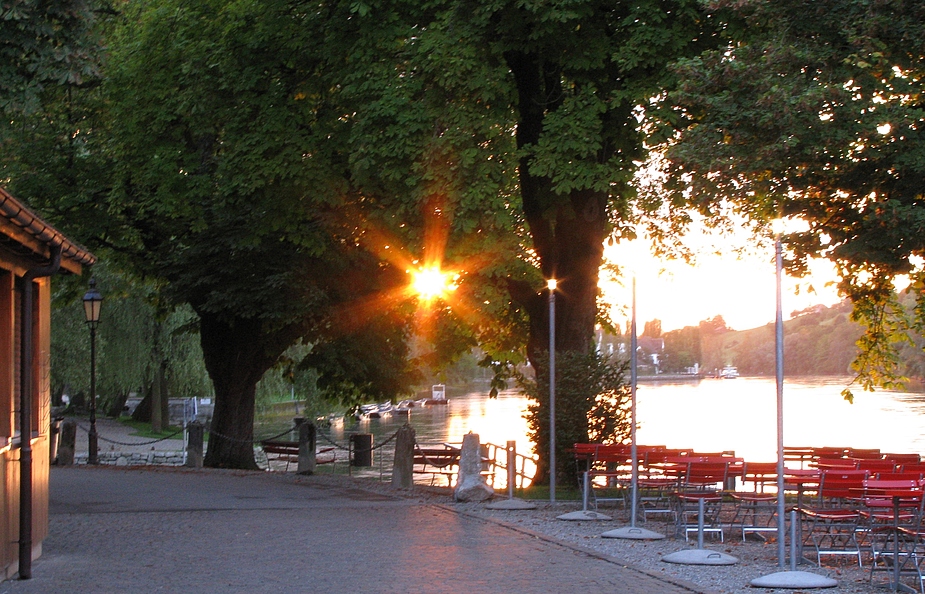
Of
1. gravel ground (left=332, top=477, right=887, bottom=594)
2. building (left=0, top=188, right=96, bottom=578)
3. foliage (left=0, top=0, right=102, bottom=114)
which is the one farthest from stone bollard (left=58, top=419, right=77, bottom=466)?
building (left=0, top=188, right=96, bottom=578)

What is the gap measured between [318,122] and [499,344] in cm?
995

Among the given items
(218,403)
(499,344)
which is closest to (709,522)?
(499,344)

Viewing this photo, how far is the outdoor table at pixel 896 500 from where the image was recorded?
9.88 metres

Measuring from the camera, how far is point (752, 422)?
4878cm

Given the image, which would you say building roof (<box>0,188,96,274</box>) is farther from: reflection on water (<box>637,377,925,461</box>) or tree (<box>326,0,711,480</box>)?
reflection on water (<box>637,377,925,461</box>)

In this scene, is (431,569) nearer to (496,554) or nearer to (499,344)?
(496,554)

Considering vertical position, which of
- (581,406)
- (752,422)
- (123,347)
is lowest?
(752,422)

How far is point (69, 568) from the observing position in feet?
36.8

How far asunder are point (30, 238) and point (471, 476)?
9.01 metres

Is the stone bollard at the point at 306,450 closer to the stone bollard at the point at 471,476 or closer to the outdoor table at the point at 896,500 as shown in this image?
the stone bollard at the point at 471,476

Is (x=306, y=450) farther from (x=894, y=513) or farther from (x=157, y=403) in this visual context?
(x=157, y=403)

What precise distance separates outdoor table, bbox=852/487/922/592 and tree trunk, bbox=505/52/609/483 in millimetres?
8789

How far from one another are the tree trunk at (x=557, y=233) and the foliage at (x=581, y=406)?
6.2 inches

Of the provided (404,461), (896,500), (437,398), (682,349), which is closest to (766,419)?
(404,461)
